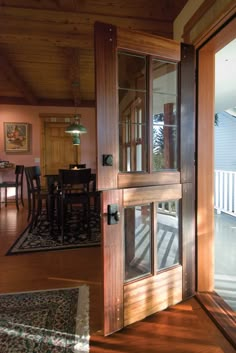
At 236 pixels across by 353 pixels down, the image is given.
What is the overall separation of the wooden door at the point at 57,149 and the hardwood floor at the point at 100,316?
13.0 ft

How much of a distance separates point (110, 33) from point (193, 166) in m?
1.10

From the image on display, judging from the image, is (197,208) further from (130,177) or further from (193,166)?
(130,177)

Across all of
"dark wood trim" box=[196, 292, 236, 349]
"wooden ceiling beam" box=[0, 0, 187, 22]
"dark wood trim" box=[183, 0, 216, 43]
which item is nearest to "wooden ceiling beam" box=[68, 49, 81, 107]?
"wooden ceiling beam" box=[0, 0, 187, 22]

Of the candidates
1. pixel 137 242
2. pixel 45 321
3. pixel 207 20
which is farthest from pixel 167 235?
pixel 207 20

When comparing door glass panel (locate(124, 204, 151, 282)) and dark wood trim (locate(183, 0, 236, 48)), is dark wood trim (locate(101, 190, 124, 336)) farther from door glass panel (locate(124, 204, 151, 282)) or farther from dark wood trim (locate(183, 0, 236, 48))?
dark wood trim (locate(183, 0, 236, 48))

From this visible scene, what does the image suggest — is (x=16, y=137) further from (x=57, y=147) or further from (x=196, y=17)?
(x=196, y=17)

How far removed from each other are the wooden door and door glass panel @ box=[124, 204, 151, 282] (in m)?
5.17

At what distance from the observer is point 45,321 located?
168 cm

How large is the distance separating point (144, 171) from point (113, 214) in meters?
0.39

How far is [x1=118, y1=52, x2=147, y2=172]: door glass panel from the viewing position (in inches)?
63.5

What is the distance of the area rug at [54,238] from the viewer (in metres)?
3.13

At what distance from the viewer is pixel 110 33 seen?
146 cm

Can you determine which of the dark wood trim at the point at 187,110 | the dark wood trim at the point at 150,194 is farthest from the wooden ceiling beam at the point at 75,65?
the dark wood trim at the point at 150,194

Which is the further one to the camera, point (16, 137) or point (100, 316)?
point (16, 137)
